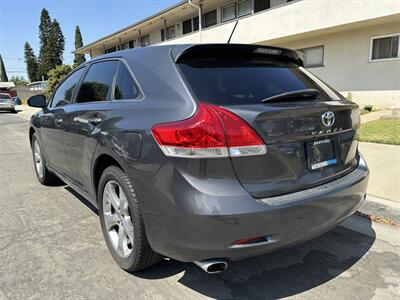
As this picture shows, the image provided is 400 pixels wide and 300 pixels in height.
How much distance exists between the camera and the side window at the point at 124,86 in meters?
2.68

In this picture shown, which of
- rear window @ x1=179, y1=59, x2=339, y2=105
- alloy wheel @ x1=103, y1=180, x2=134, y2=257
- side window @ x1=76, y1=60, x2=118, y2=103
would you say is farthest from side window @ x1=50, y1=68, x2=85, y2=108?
rear window @ x1=179, y1=59, x2=339, y2=105

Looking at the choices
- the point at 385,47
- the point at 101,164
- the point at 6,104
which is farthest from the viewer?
the point at 6,104

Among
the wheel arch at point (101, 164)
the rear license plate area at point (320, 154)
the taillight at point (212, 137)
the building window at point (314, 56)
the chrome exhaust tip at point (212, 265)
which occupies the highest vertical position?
the building window at point (314, 56)

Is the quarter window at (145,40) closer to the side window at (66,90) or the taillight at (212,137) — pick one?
the side window at (66,90)

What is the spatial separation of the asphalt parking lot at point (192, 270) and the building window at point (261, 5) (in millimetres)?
14096

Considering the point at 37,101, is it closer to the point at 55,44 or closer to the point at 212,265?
the point at 212,265

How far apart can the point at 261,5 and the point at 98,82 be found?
1438 centimetres

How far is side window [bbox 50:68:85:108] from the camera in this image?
3967mm

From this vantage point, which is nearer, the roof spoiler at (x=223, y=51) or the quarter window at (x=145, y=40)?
the roof spoiler at (x=223, y=51)

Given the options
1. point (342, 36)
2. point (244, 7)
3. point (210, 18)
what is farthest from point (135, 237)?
point (210, 18)

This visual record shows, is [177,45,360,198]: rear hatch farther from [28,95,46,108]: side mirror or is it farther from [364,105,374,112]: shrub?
[364,105,374,112]: shrub

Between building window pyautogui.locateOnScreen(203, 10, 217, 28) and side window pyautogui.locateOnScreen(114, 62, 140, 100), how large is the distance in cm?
1691

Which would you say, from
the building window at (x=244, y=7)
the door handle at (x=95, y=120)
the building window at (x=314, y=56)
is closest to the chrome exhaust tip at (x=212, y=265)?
the door handle at (x=95, y=120)

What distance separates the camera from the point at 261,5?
15836mm
